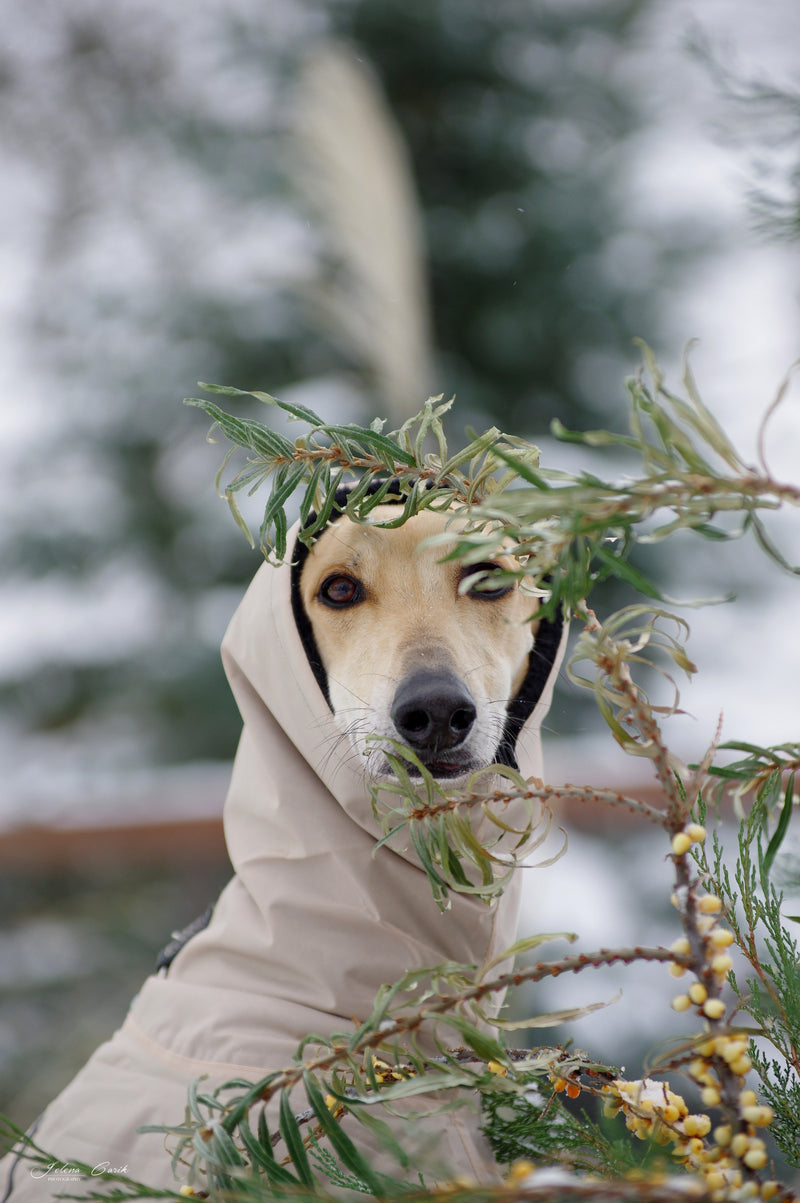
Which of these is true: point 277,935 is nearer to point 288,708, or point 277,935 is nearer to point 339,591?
point 288,708

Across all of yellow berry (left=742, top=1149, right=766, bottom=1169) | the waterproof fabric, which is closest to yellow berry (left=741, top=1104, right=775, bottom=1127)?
yellow berry (left=742, top=1149, right=766, bottom=1169)

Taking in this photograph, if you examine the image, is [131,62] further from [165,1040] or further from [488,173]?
[165,1040]

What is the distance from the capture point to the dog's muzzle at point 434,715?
3.12ft

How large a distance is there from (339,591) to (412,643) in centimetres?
14

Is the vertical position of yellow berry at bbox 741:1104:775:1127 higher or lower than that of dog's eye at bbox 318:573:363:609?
higher

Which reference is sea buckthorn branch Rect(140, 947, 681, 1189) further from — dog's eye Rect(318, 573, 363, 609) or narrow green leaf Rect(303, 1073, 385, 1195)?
dog's eye Rect(318, 573, 363, 609)

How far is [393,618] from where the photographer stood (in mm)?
1084

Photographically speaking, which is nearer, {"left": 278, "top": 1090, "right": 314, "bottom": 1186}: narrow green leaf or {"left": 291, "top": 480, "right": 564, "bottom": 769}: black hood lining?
{"left": 278, "top": 1090, "right": 314, "bottom": 1186}: narrow green leaf

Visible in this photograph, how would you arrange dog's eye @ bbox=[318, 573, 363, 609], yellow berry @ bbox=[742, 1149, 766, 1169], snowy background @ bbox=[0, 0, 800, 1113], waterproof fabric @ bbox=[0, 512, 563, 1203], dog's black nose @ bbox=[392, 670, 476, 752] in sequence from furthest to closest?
1. snowy background @ bbox=[0, 0, 800, 1113]
2. dog's eye @ bbox=[318, 573, 363, 609]
3. dog's black nose @ bbox=[392, 670, 476, 752]
4. waterproof fabric @ bbox=[0, 512, 563, 1203]
5. yellow berry @ bbox=[742, 1149, 766, 1169]

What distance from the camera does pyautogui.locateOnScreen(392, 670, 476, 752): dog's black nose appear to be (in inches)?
37.5

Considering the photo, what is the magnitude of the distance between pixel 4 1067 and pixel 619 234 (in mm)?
2636

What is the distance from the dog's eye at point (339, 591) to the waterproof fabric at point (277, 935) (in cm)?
14

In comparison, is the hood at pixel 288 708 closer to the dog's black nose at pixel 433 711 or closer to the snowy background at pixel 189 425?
the dog's black nose at pixel 433 711

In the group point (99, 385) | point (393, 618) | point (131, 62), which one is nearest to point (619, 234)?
point (99, 385)
